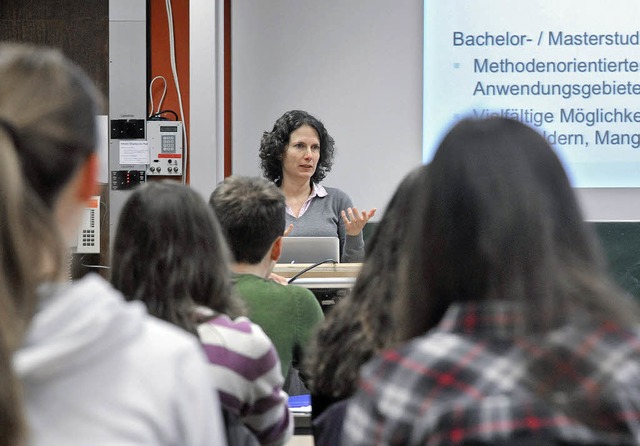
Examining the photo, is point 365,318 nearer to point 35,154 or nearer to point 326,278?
point 35,154

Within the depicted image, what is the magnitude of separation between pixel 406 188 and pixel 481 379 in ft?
2.56

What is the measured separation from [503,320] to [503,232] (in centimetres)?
9

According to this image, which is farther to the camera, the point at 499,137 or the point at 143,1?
the point at 143,1

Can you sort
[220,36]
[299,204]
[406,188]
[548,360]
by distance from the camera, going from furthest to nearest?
[220,36], [299,204], [406,188], [548,360]

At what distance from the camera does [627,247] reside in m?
5.12

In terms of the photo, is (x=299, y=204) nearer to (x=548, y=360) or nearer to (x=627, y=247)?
(x=627, y=247)

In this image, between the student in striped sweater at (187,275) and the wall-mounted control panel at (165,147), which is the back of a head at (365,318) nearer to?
the student in striped sweater at (187,275)

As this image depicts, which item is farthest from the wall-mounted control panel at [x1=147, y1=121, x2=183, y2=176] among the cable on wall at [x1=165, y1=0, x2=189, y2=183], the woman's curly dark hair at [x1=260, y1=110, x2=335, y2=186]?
the woman's curly dark hair at [x1=260, y1=110, x2=335, y2=186]

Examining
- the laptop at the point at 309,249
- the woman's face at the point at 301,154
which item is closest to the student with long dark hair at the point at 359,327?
the laptop at the point at 309,249

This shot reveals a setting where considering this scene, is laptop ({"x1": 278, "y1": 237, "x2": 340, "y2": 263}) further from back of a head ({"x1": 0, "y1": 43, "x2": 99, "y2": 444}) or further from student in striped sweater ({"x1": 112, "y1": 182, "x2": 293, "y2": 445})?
back of a head ({"x1": 0, "y1": 43, "x2": 99, "y2": 444})

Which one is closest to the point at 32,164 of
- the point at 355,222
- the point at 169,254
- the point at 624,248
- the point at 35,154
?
the point at 35,154

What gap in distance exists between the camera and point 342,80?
5.22 m

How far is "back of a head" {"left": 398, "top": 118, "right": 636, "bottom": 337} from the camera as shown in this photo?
873 millimetres

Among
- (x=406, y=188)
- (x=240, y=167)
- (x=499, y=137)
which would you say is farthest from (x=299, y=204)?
(x=499, y=137)
